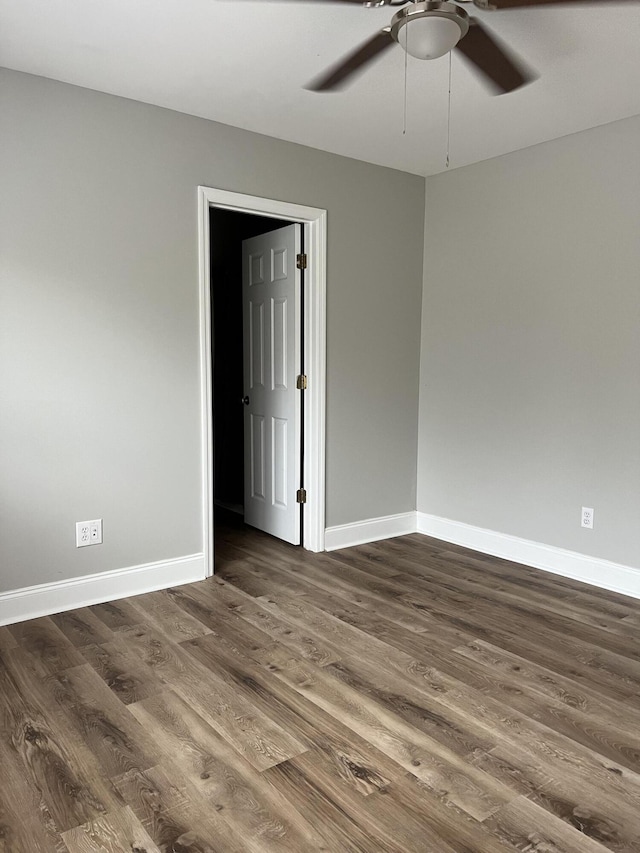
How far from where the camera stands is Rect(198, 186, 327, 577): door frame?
12.0 ft

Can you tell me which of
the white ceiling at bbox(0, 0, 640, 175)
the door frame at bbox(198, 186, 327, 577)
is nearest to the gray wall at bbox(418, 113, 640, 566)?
the white ceiling at bbox(0, 0, 640, 175)

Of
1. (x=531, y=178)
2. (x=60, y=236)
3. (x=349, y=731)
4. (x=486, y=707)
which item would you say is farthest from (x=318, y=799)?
(x=531, y=178)

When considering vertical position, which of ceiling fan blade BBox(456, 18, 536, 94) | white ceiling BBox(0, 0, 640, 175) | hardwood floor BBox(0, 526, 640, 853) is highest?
white ceiling BBox(0, 0, 640, 175)

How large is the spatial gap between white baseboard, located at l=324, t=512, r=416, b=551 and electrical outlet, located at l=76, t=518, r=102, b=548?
60.6 inches

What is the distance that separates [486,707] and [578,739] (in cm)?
33

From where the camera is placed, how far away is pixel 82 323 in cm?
327

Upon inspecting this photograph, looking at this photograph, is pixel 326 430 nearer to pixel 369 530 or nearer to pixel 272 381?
pixel 272 381

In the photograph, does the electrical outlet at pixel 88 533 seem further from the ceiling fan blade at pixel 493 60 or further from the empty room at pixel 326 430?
the ceiling fan blade at pixel 493 60

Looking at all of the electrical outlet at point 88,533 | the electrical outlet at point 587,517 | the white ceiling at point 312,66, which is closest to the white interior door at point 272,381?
the white ceiling at point 312,66

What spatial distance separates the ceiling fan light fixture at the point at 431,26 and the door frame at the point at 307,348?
5.86 feet

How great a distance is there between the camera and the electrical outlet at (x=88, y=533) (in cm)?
334

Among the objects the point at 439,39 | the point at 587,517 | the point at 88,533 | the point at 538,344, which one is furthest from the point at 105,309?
the point at 587,517

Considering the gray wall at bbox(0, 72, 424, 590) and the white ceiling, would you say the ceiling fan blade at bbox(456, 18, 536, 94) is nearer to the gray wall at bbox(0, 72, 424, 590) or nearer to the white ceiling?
the white ceiling

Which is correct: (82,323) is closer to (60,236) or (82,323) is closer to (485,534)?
(60,236)
